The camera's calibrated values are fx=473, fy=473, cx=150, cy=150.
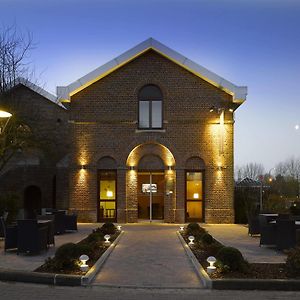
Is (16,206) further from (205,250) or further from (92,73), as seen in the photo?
(205,250)

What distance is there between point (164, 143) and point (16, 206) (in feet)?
24.6

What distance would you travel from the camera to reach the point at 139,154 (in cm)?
2277

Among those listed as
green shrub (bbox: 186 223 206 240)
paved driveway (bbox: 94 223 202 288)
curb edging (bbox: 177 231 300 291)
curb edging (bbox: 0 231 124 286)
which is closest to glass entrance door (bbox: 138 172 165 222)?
paved driveway (bbox: 94 223 202 288)

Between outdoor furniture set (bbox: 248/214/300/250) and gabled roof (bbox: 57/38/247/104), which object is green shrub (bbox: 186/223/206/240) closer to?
outdoor furniture set (bbox: 248/214/300/250)

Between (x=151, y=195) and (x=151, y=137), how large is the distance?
113 inches

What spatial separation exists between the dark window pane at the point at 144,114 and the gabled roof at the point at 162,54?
2187 mm

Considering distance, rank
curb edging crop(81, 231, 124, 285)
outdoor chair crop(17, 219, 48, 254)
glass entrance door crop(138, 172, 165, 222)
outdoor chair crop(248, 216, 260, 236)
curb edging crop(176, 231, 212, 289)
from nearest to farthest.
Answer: curb edging crop(176, 231, 212, 289), curb edging crop(81, 231, 124, 285), outdoor chair crop(17, 219, 48, 254), outdoor chair crop(248, 216, 260, 236), glass entrance door crop(138, 172, 165, 222)

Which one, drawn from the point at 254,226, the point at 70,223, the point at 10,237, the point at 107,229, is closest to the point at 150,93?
the point at 70,223

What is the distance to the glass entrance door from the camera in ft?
75.7

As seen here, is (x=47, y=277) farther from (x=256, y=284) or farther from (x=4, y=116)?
(x=4, y=116)

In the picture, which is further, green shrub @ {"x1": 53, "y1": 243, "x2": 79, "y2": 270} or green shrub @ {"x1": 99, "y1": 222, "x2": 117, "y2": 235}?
green shrub @ {"x1": 99, "y1": 222, "x2": 117, "y2": 235}

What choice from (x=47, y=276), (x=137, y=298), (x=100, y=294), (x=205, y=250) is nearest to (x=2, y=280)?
(x=47, y=276)

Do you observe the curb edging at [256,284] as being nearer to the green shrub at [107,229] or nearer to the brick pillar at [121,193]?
the green shrub at [107,229]

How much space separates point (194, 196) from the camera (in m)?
22.8
